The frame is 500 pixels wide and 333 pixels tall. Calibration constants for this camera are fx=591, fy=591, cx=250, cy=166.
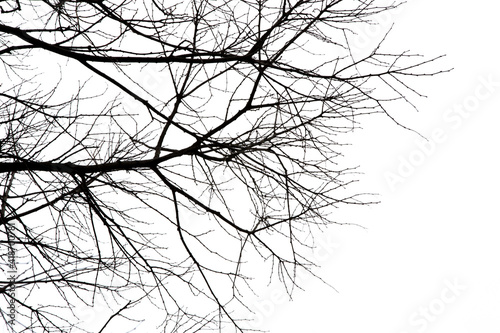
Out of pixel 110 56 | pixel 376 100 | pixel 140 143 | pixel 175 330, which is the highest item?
pixel 110 56

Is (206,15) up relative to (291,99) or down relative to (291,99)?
up

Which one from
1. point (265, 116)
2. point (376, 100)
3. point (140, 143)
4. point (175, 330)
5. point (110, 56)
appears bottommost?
point (175, 330)

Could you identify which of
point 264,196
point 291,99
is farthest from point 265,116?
point 264,196

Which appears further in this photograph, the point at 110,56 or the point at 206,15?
the point at 206,15

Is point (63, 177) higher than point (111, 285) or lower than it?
higher

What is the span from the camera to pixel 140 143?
142 inches

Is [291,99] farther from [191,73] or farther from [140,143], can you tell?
[140,143]

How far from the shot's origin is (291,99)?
3385 millimetres

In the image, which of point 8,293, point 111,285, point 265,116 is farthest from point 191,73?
point 8,293

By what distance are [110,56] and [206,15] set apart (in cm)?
68

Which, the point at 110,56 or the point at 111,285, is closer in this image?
the point at 110,56

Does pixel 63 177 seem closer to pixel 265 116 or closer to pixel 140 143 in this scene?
pixel 140 143

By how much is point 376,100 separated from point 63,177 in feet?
6.57

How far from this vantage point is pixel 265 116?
337cm
